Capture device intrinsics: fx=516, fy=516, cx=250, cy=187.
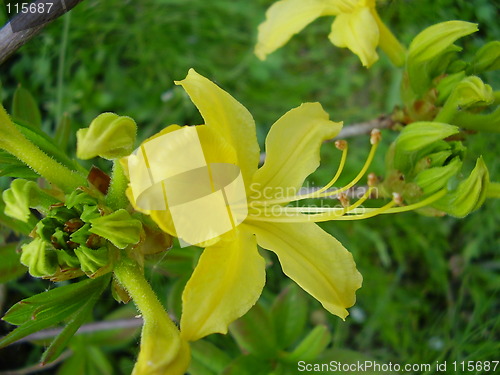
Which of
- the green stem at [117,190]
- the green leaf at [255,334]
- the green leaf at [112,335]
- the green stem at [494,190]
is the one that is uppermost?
the green stem at [117,190]

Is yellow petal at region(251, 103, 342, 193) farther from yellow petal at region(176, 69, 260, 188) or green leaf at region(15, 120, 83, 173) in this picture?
green leaf at region(15, 120, 83, 173)

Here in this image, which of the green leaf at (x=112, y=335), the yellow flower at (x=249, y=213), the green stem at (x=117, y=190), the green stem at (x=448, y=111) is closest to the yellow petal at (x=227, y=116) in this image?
the yellow flower at (x=249, y=213)

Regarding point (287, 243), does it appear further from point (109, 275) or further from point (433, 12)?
point (433, 12)

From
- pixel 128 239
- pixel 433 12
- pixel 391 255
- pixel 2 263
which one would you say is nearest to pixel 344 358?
pixel 128 239

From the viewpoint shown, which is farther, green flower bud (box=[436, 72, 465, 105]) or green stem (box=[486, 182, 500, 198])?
green flower bud (box=[436, 72, 465, 105])

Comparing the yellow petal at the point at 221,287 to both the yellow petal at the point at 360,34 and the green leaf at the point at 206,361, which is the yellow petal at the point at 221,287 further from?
the green leaf at the point at 206,361

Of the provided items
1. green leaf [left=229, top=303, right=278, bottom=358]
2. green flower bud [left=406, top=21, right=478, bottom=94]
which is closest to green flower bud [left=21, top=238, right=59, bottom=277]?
green leaf [left=229, top=303, right=278, bottom=358]

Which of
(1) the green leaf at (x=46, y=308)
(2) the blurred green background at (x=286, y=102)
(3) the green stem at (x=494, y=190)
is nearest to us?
(1) the green leaf at (x=46, y=308)
